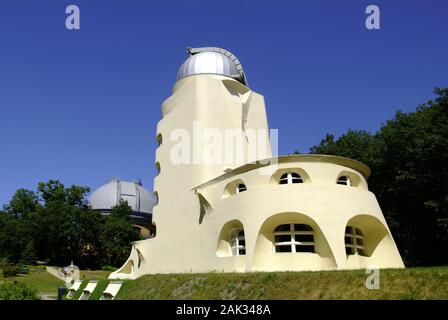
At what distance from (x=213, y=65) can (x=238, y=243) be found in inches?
664

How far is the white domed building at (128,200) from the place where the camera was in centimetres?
7112

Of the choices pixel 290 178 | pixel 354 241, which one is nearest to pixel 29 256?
pixel 290 178

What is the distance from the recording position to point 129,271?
37688 millimetres

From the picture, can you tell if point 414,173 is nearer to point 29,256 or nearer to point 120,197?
point 29,256

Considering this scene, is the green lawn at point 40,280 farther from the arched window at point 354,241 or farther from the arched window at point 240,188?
the arched window at point 354,241

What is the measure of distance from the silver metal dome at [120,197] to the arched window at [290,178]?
47802mm

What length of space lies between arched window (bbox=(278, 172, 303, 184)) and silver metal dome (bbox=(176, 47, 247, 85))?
45.3 ft

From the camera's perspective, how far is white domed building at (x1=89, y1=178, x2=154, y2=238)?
233 ft

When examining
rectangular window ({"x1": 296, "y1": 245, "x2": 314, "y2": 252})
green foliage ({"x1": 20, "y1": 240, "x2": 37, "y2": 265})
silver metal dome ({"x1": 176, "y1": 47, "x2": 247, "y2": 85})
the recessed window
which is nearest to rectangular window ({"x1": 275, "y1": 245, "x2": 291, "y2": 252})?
rectangular window ({"x1": 296, "y1": 245, "x2": 314, "y2": 252})

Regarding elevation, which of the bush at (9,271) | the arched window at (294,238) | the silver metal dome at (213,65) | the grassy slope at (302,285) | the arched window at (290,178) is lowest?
the bush at (9,271)

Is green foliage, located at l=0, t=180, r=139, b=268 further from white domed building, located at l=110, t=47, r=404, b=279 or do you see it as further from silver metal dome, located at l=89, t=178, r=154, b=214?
white domed building, located at l=110, t=47, r=404, b=279

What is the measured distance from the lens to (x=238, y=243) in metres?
26.6

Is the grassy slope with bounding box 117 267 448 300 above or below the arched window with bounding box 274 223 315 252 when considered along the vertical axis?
below

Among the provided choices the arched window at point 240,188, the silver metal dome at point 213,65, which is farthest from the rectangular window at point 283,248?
→ the silver metal dome at point 213,65
